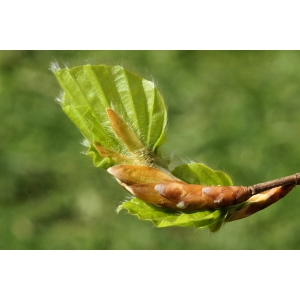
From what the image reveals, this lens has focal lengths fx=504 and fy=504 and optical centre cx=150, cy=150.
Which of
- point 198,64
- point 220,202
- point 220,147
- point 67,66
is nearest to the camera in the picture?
point 220,202

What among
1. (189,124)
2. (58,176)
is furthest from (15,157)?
(189,124)

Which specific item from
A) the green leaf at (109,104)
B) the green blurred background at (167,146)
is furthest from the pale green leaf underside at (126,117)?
the green blurred background at (167,146)

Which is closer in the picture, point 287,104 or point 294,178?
point 294,178

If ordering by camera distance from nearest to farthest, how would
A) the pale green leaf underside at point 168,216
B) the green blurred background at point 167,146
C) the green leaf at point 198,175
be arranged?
1. the pale green leaf underside at point 168,216
2. the green leaf at point 198,175
3. the green blurred background at point 167,146

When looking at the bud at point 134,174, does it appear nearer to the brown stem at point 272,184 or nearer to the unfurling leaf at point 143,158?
the unfurling leaf at point 143,158

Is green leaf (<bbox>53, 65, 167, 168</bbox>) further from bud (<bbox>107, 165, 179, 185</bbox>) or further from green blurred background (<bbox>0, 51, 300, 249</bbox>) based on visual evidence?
green blurred background (<bbox>0, 51, 300, 249</bbox>)

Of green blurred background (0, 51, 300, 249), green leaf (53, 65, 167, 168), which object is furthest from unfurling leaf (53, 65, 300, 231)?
green blurred background (0, 51, 300, 249)

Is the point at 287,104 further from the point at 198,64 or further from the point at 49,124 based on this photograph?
the point at 49,124
